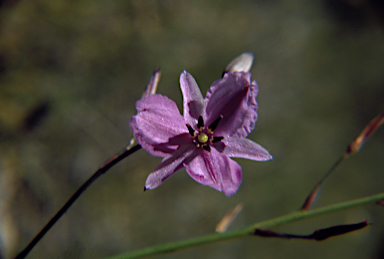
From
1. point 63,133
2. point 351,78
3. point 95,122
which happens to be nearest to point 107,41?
point 95,122

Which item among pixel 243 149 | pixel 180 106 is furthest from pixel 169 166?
pixel 180 106

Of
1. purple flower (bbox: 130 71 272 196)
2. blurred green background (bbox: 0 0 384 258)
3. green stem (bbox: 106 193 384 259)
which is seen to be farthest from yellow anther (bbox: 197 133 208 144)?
blurred green background (bbox: 0 0 384 258)

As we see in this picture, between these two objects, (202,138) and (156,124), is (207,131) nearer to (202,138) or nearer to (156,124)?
(202,138)

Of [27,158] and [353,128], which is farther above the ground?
[27,158]

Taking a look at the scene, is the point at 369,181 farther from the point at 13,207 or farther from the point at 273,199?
the point at 13,207

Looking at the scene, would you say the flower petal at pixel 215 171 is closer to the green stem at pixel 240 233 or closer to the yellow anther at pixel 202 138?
the yellow anther at pixel 202 138
